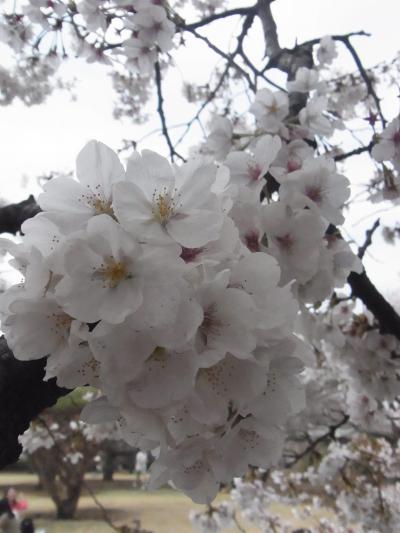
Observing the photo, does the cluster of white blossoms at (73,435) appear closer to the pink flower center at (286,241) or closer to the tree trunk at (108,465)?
the tree trunk at (108,465)

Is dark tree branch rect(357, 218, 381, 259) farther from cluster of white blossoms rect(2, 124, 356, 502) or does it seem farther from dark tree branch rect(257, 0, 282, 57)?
cluster of white blossoms rect(2, 124, 356, 502)

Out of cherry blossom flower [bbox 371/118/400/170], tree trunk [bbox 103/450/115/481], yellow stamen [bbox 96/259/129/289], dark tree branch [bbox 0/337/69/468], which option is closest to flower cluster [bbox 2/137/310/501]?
yellow stamen [bbox 96/259/129/289]

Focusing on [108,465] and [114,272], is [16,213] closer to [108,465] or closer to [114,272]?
[114,272]

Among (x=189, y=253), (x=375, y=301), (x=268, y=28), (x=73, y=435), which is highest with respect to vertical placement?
(x=268, y=28)

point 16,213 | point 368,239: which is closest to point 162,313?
point 16,213

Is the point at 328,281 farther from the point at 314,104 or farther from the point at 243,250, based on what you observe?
the point at 314,104

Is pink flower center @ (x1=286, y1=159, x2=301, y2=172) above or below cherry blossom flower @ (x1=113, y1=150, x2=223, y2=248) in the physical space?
above
